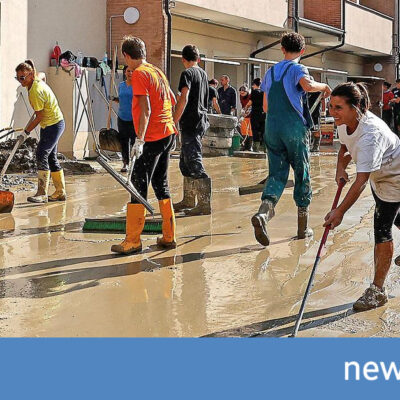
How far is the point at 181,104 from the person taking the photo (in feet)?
28.3

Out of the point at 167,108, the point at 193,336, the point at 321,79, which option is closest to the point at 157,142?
the point at 167,108

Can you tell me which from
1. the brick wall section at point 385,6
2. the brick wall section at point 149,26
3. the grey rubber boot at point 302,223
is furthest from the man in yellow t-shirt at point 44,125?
the brick wall section at point 385,6

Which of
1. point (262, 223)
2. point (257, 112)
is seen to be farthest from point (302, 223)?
point (257, 112)

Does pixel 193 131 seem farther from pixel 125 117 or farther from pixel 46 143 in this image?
pixel 125 117

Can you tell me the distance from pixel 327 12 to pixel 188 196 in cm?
2080

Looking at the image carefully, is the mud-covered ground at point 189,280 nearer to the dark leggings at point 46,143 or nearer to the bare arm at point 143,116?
the dark leggings at point 46,143

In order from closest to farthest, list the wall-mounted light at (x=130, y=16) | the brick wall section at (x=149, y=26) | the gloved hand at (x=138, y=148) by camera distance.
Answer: the gloved hand at (x=138, y=148) → the wall-mounted light at (x=130, y=16) → the brick wall section at (x=149, y=26)

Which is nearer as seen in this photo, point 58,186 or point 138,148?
point 138,148

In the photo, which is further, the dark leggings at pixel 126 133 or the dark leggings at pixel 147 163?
the dark leggings at pixel 126 133

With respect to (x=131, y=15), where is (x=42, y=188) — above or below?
below

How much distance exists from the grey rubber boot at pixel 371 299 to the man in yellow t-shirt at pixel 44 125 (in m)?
5.45

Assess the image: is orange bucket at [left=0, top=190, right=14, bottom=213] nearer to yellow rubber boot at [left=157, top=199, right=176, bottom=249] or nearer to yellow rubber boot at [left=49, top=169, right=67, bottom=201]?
yellow rubber boot at [left=49, top=169, right=67, bottom=201]

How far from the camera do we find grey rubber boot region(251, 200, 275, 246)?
6988 millimetres

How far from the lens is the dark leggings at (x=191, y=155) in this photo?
923cm
